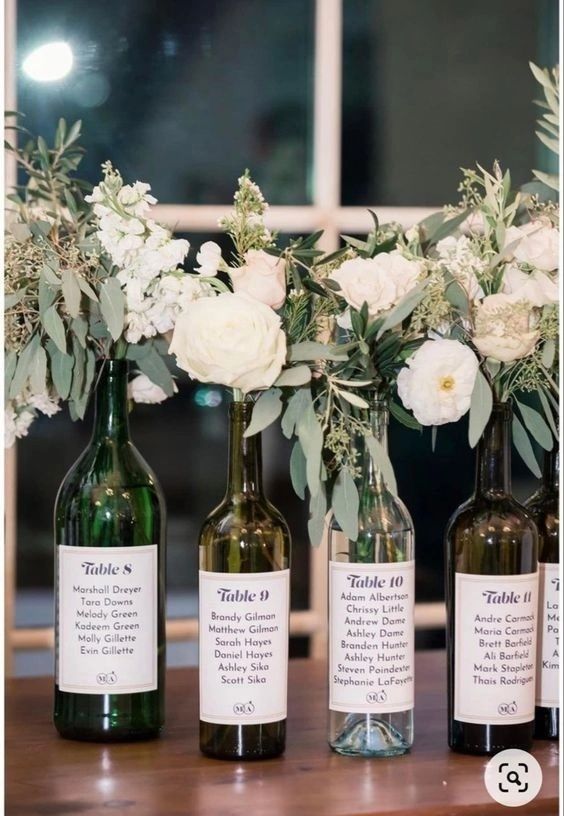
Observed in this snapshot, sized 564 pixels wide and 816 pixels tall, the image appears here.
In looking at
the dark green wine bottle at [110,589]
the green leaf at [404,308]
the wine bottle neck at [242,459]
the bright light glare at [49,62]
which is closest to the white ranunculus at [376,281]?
the green leaf at [404,308]

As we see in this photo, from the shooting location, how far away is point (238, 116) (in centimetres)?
201

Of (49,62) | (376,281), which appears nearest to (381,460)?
(376,281)

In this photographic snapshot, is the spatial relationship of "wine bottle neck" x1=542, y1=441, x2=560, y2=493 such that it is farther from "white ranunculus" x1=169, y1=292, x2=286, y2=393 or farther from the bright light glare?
the bright light glare

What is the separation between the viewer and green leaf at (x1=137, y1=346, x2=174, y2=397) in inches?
39.8

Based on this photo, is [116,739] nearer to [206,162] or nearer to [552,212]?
[552,212]

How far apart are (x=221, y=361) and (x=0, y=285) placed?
6.9 inches

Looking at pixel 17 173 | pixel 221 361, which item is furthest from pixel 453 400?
pixel 17 173

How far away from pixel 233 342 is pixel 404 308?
0.14 meters

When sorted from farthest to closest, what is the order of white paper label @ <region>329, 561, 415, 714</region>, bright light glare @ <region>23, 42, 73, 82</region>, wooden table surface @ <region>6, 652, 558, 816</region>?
bright light glare @ <region>23, 42, 73, 82</region> → white paper label @ <region>329, 561, 415, 714</region> → wooden table surface @ <region>6, 652, 558, 816</region>

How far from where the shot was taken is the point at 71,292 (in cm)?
92

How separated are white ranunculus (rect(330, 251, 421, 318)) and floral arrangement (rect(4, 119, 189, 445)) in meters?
0.13

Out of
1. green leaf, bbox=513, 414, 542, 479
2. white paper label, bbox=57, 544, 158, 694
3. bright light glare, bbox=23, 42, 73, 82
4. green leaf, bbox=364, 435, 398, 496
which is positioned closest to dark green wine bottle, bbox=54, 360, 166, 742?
white paper label, bbox=57, 544, 158, 694

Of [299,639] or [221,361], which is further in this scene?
[299,639]

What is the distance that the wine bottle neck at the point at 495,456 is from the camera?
0.92m
